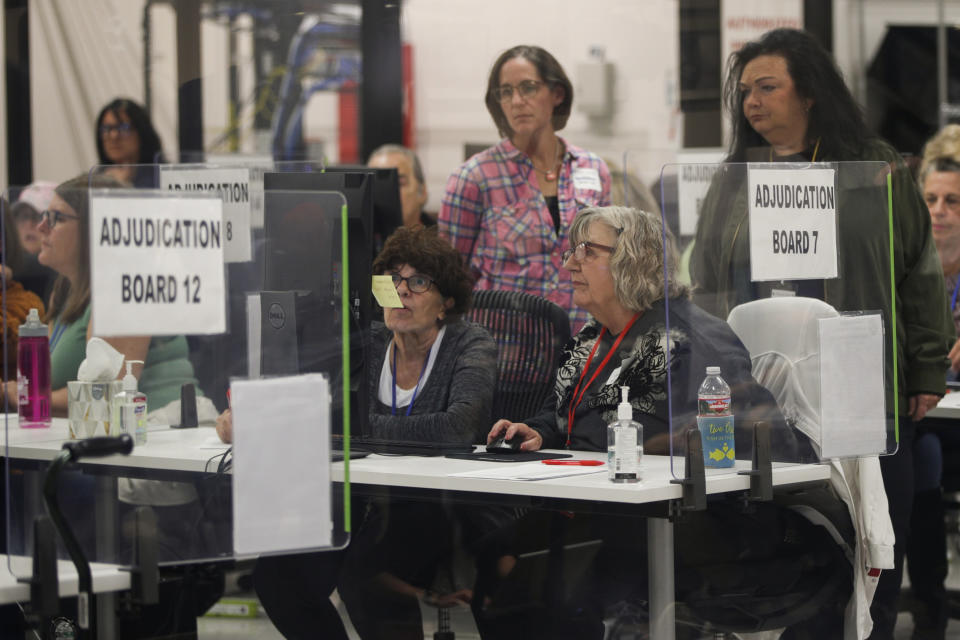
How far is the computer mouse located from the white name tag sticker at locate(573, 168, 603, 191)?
1.22 metres

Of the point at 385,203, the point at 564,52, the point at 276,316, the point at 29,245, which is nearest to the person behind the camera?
the point at 276,316

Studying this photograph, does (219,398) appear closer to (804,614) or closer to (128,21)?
(804,614)

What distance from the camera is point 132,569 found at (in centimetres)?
213

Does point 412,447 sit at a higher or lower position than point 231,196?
lower

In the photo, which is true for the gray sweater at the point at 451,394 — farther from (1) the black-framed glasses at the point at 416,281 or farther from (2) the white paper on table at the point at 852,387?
(2) the white paper on table at the point at 852,387

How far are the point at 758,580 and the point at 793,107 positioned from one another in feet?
3.97

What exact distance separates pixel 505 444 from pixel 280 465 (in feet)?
3.80

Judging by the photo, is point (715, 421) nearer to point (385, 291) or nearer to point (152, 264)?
point (385, 291)

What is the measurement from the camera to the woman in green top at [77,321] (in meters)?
2.09

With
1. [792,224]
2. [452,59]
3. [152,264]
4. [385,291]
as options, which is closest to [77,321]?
[152,264]

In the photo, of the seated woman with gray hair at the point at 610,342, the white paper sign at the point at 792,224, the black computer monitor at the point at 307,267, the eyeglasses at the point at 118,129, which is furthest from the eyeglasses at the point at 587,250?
the eyeglasses at the point at 118,129

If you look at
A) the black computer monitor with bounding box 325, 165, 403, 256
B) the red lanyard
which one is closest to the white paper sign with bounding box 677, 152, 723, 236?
the red lanyard

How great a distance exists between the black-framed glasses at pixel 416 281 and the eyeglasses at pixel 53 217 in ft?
3.48

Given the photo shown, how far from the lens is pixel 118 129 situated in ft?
17.4
